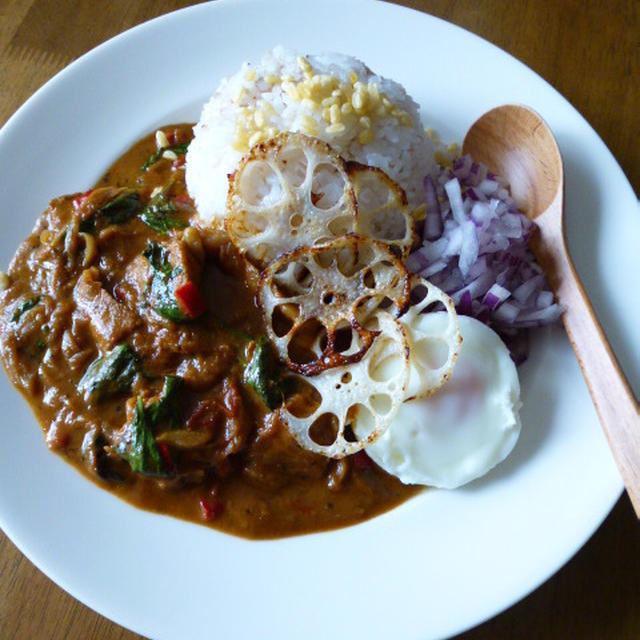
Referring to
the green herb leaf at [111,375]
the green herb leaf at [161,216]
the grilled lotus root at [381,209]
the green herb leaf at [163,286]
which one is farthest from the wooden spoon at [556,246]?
the green herb leaf at [111,375]

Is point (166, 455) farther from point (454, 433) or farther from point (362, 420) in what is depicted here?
point (454, 433)

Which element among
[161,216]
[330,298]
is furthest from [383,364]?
[161,216]

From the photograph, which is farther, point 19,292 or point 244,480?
point 19,292

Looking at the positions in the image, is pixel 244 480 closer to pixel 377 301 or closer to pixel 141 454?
pixel 141 454

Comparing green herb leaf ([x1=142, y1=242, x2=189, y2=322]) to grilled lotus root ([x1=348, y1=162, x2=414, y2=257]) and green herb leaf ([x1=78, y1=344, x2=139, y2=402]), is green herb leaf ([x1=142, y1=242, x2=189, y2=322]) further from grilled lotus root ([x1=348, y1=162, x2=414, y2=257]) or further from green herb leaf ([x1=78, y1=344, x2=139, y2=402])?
grilled lotus root ([x1=348, y1=162, x2=414, y2=257])

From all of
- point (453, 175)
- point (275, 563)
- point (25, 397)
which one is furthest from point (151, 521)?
point (453, 175)

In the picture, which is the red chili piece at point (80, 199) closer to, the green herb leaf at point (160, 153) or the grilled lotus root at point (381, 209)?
the green herb leaf at point (160, 153)

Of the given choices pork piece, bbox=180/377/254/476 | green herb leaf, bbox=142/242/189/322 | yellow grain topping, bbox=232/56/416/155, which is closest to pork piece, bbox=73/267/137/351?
green herb leaf, bbox=142/242/189/322
